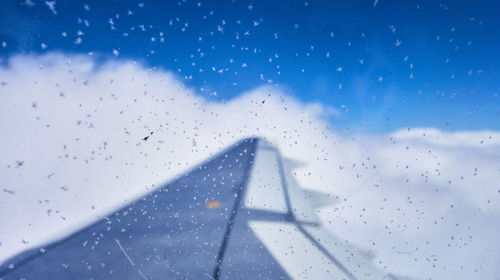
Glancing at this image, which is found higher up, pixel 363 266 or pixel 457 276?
pixel 457 276

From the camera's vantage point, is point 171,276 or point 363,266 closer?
point 171,276

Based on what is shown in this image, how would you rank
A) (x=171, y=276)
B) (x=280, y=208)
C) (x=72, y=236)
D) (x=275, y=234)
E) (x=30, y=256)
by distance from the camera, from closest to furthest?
(x=171, y=276) < (x=30, y=256) < (x=72, y=236) < (x=275, y=234) < (x=280, y=208)

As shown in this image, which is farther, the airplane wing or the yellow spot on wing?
the yellow spot on wing

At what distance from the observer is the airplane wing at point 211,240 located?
5.02 feet

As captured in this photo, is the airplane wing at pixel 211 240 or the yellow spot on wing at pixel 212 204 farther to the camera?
the yellow spot on wing at pixel 212 204

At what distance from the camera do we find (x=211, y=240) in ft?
5.74

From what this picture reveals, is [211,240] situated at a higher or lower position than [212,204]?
lower

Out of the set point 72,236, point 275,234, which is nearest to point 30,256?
point 72,236

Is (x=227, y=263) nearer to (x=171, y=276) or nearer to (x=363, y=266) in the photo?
(x=171, y=276)

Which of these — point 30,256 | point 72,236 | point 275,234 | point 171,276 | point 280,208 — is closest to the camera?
point 171,276

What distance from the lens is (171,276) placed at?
1.49 metres

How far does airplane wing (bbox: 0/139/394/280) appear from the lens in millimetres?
1530

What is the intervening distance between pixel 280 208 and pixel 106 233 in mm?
1168

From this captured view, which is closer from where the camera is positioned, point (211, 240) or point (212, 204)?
point (211, 240)
